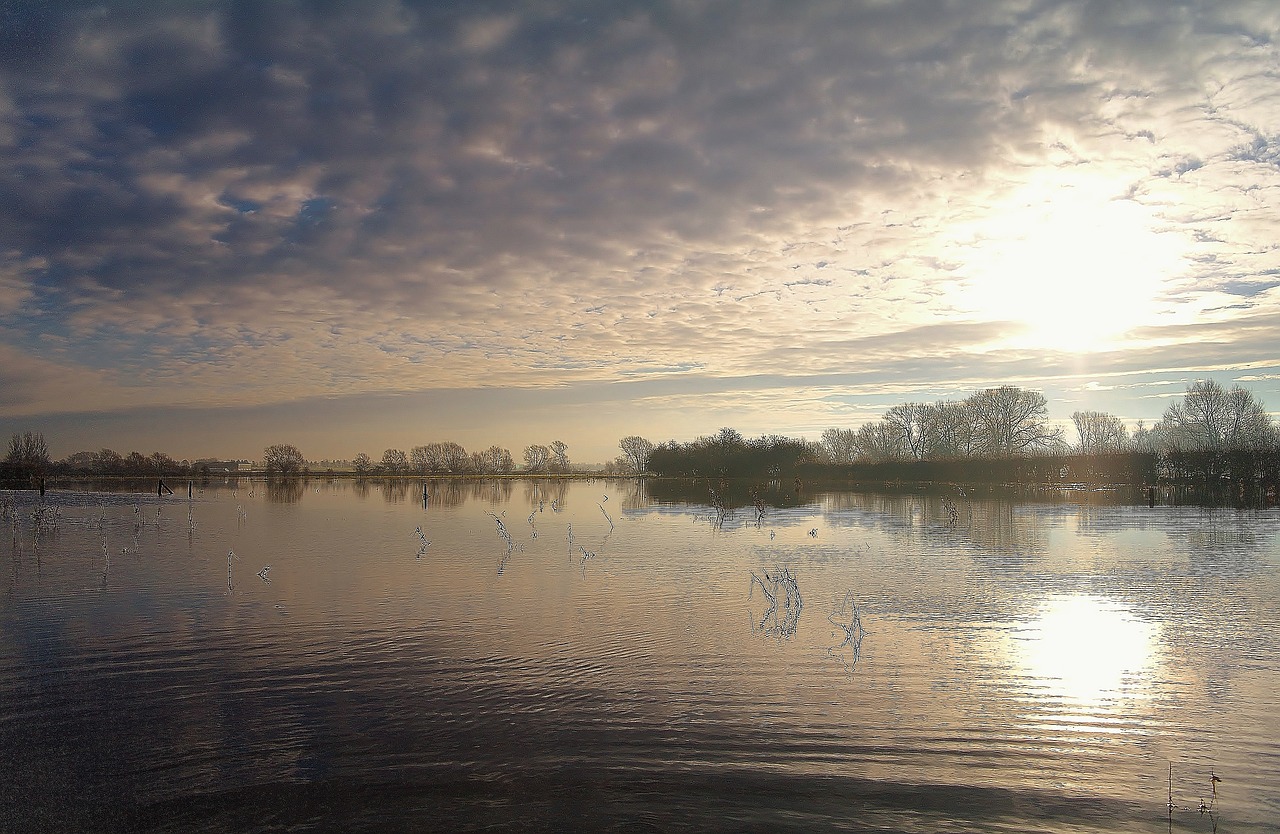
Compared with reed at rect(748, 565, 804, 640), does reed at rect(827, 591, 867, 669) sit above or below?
below

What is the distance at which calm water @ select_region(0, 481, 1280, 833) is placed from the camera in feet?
19.1

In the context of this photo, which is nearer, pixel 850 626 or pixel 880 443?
pixel 850 626

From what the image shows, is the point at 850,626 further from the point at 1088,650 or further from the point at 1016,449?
the point at 1016,449

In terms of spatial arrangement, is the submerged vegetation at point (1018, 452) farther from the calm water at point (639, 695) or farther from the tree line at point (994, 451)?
the calm water at point (639, 695)

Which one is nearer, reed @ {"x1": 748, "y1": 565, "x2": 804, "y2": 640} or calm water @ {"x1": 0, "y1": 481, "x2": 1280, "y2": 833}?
calm water @ {"x1": 0, "y1": 481, "x2": 1280, "y2": 833}

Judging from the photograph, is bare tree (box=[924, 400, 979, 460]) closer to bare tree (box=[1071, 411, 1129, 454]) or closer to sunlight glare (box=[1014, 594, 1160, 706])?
bare tree (box=[1071, 411, 1129, 454])

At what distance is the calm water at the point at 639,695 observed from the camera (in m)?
5.82

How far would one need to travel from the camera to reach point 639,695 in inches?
326

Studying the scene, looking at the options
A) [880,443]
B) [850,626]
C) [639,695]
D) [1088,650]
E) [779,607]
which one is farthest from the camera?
[880,443]

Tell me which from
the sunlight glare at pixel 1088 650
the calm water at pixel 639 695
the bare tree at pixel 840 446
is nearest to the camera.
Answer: the calm water at pixel 639 695

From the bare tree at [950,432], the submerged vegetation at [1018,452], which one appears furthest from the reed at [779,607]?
the bare tree at [950,432]

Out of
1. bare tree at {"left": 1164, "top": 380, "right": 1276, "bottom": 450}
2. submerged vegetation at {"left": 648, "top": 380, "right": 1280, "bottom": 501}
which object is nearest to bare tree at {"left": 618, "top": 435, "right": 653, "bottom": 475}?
submerged vegetation at {"left": 648, "top": 380, "right": 1280, "bottom": 501}

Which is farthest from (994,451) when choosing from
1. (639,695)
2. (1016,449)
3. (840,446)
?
(639,695)

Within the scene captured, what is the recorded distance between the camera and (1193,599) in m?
13.6
